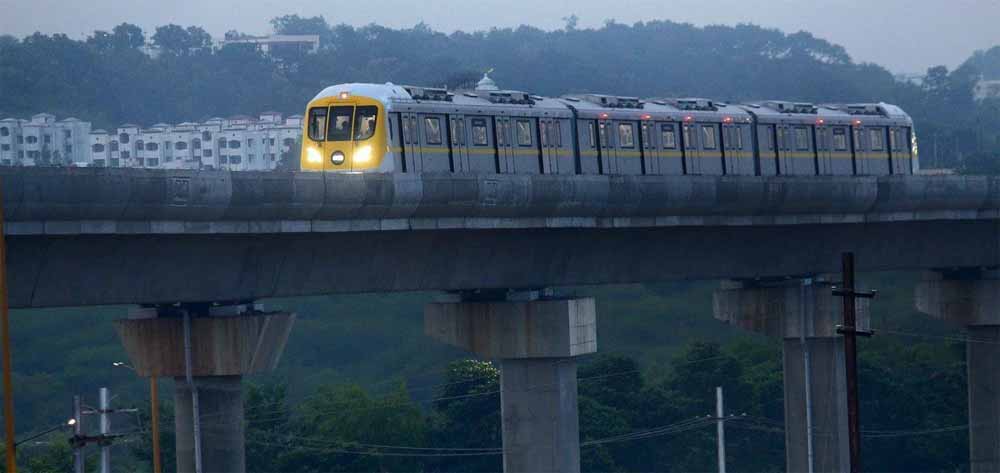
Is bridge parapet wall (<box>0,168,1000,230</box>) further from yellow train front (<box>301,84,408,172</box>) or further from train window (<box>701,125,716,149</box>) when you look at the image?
yellow train front (<box>301,84,408,172</box>)

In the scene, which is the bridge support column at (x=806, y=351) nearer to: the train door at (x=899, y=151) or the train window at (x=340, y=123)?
the train door at (x=899, y=151)

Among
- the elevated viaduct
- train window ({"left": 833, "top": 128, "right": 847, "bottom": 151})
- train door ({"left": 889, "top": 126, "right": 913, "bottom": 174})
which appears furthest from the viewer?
train door ({"left": 889, "top": 126, "right": 913, "bottom": 174})

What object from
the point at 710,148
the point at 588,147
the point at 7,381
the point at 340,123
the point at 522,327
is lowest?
the point at 7,381

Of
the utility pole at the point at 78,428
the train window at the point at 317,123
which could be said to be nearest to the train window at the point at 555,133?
the train window at the point at 317,123

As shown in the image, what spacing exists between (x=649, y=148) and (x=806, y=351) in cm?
1019

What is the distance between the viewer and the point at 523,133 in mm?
50094

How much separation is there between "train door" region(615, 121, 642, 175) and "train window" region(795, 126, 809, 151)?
909cm

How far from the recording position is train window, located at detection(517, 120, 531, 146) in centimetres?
4997

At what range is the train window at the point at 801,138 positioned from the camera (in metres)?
61.4

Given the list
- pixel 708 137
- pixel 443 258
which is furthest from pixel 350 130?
pixel 708 137

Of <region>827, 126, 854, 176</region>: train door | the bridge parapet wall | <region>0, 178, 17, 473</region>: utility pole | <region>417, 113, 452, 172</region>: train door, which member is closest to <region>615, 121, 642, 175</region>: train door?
the bridge parapet wall

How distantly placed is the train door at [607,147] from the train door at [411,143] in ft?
25.1

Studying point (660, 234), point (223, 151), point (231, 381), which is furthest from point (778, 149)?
point (223, 151)

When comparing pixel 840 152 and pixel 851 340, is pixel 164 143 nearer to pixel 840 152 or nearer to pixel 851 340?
pixel 840 152
